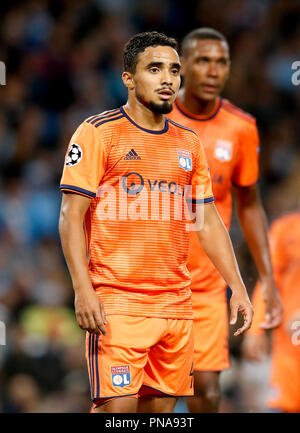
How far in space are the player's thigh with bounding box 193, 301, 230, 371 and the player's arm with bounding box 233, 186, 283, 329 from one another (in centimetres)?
30

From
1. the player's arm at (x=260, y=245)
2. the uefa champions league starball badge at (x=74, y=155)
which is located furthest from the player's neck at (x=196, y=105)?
the uefa champions league starball badge at (x=74, y=155)

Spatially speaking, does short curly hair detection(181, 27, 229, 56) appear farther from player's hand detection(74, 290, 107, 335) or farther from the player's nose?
player's hand detection(74, 290, 107, 335)

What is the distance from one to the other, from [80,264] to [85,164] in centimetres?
44

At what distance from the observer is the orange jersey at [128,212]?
3.71 metres

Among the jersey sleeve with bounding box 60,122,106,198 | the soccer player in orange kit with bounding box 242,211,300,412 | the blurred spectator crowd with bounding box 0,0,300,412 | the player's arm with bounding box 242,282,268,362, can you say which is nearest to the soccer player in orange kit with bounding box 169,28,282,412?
the player's arm with bounding box 242,282,268,362

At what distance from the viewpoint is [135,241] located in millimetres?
3744

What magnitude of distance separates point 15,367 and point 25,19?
183 inches

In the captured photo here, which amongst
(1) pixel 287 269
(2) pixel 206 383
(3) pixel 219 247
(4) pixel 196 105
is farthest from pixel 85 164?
(1) pixel 287 269

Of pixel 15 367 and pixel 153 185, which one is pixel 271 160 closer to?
pixel 15 367

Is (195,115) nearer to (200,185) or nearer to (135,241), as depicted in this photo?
(200,185)

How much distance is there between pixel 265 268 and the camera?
511 centimetres

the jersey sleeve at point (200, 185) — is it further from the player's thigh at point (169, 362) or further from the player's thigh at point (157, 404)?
the player's thigh at point (157, 404)

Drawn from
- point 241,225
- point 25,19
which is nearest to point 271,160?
point 25,19

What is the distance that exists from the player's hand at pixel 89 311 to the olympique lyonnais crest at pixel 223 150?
171cm
